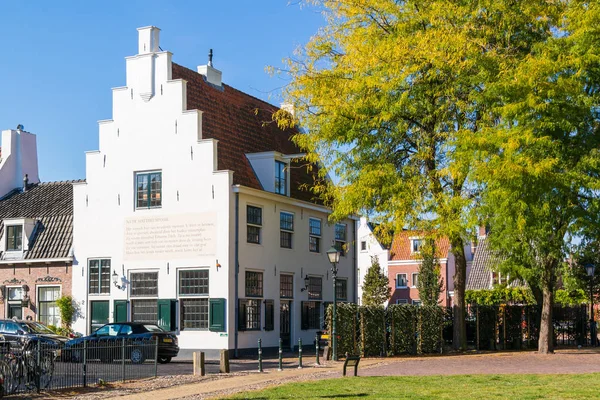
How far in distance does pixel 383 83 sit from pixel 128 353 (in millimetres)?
12836

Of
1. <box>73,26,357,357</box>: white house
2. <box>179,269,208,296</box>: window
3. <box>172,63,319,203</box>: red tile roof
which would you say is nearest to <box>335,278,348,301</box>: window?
<box>73,26,357,357</box>: white house

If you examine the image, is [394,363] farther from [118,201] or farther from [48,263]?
[48,263]

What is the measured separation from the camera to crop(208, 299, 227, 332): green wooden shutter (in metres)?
31.3

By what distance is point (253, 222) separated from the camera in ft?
109

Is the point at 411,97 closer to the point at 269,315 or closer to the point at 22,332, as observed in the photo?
the point at 269,315

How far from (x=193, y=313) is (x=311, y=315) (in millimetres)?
6783

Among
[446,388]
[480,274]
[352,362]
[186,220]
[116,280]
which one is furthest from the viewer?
[480,274]

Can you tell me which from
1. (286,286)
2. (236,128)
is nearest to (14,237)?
(236,128)

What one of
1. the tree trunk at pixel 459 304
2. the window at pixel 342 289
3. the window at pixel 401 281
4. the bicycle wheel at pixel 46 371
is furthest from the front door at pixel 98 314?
the window at pixel 401 281

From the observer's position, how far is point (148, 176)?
111 feet

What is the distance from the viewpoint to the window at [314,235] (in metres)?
37.4

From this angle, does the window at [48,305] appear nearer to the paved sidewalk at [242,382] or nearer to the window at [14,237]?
the window at [14,237]

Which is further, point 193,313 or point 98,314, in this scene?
point 98,314

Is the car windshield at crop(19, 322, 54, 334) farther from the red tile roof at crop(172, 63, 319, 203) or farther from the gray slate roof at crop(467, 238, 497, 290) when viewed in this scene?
the gray slate roof at crop(467, 238, 497, 290)
